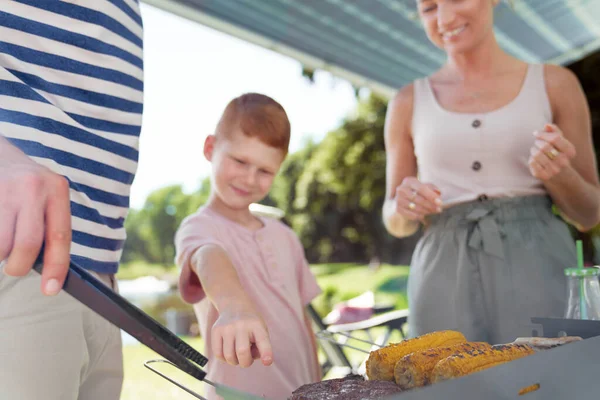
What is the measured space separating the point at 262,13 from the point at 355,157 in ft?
39.9

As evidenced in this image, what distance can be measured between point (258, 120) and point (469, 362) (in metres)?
0.83

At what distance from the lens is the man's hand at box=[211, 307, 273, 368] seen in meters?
0.82

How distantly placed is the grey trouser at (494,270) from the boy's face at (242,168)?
0.45 meters

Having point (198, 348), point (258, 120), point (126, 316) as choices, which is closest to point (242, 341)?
point (126, 316)

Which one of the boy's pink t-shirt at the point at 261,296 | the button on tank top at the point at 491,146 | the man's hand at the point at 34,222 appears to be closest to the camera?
the man's hand at the point at 34,222

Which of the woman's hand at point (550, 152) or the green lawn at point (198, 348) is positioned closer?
the woman's hand at point (550, 152)

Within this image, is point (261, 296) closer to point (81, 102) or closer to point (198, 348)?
point (81, 102)

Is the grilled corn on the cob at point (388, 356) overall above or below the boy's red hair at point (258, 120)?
below

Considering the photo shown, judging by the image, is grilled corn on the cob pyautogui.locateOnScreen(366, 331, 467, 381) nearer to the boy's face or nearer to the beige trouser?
the beige trouser

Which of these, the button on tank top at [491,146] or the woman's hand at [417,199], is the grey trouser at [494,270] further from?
the woman's hand at [417,199]

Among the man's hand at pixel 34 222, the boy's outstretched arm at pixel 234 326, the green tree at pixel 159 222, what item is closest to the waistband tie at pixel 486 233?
the boy's outstretched arm at pixel 234 326

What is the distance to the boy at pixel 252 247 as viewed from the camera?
1.35 m

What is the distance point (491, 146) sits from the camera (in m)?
1.46

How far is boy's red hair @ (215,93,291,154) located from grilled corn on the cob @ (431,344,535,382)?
0.77 meters
